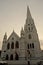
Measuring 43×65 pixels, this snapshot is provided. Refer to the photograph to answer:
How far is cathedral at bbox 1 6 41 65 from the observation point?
54.7 metres

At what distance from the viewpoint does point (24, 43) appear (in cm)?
5591

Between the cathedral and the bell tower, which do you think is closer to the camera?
the cathedral

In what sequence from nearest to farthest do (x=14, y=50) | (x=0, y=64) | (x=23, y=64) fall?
(x=0, y=64) < (x=23, y=64) < (x=14, y=50)

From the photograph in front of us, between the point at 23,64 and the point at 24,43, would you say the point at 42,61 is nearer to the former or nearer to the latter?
the point at 23,64

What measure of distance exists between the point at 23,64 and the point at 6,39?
12137 millimetres

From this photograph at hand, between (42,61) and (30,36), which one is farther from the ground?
(30,36)

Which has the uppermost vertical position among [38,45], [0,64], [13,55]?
[38,45]

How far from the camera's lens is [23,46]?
5469 centimetres

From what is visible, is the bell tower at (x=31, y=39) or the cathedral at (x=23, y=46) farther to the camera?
the bell tower at (x=31, y=39)

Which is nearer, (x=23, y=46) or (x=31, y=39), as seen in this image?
(x=23, y=46)

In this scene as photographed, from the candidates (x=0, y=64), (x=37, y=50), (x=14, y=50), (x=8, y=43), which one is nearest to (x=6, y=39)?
(x=8, y=43)

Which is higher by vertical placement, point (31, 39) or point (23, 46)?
point (31, 39)

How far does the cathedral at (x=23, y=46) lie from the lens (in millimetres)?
54662

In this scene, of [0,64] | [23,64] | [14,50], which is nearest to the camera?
[0,64]
